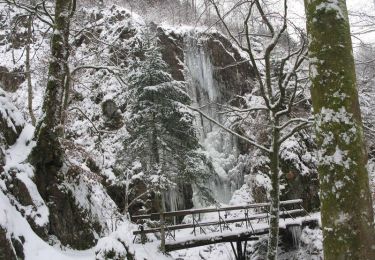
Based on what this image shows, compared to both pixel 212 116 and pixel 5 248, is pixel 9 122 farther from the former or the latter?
pixel 212 116

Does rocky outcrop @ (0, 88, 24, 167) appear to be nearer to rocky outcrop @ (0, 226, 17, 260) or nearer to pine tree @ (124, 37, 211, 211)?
rocky outcrop @ (0, 226, 17, 260)

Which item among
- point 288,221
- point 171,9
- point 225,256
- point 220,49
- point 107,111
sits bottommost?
point 225,256

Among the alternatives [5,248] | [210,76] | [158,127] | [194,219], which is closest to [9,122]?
[5,248]

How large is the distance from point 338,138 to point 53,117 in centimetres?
620

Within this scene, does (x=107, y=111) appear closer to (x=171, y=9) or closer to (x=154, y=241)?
(x=154, y=241)

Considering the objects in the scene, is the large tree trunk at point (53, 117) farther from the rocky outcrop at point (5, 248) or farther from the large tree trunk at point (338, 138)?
the large tree trunk at point (338, 138)

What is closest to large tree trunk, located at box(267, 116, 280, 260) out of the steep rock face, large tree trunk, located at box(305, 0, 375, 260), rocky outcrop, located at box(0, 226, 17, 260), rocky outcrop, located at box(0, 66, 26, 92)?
rocky outcrop, located at box(0, 226, 17, 260)

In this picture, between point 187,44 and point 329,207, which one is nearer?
point 329,207

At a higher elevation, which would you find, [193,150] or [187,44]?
[187,44]

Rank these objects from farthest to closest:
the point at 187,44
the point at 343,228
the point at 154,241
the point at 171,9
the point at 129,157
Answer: the point at 171,9
the point at 187,44
the point at 129,157
the point at 154,241
the point at 343,228

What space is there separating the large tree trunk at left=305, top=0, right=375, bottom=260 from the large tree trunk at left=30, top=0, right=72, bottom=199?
600 centimetres

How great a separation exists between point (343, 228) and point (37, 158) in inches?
249

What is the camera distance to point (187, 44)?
76.2 feet

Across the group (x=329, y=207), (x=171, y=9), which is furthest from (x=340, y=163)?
(x=171, y=9)
